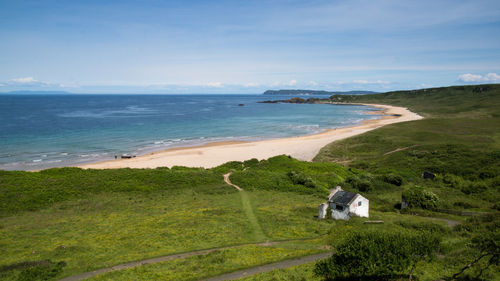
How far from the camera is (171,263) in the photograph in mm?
21688

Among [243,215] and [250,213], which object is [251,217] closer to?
Answer: [243,215]

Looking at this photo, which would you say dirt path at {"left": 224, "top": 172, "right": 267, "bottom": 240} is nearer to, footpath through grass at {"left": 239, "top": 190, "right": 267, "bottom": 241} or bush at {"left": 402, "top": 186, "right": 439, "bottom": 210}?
footpath through grass at {"left": 239, "top": 190, "right": 267, "bottom": 241}

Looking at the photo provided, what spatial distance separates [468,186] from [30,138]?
100805 mm

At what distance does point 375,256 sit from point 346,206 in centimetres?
1341

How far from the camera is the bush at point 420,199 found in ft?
110

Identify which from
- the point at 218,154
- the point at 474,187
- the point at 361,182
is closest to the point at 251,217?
the point at 361,182

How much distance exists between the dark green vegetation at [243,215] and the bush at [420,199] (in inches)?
4.1

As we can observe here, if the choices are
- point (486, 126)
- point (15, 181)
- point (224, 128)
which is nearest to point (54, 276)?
point (15, 181)

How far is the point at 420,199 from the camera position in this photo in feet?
112

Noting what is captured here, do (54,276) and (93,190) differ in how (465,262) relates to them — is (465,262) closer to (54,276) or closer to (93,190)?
(54,276)

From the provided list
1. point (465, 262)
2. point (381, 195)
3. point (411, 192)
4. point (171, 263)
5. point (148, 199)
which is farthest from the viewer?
point (381, 195)

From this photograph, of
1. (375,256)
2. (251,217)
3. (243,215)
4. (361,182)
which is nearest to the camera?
(375,256)

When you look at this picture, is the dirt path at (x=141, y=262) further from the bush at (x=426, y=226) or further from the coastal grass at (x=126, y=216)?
the bush at (x=426, y=226)

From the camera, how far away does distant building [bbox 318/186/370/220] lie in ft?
97.4
